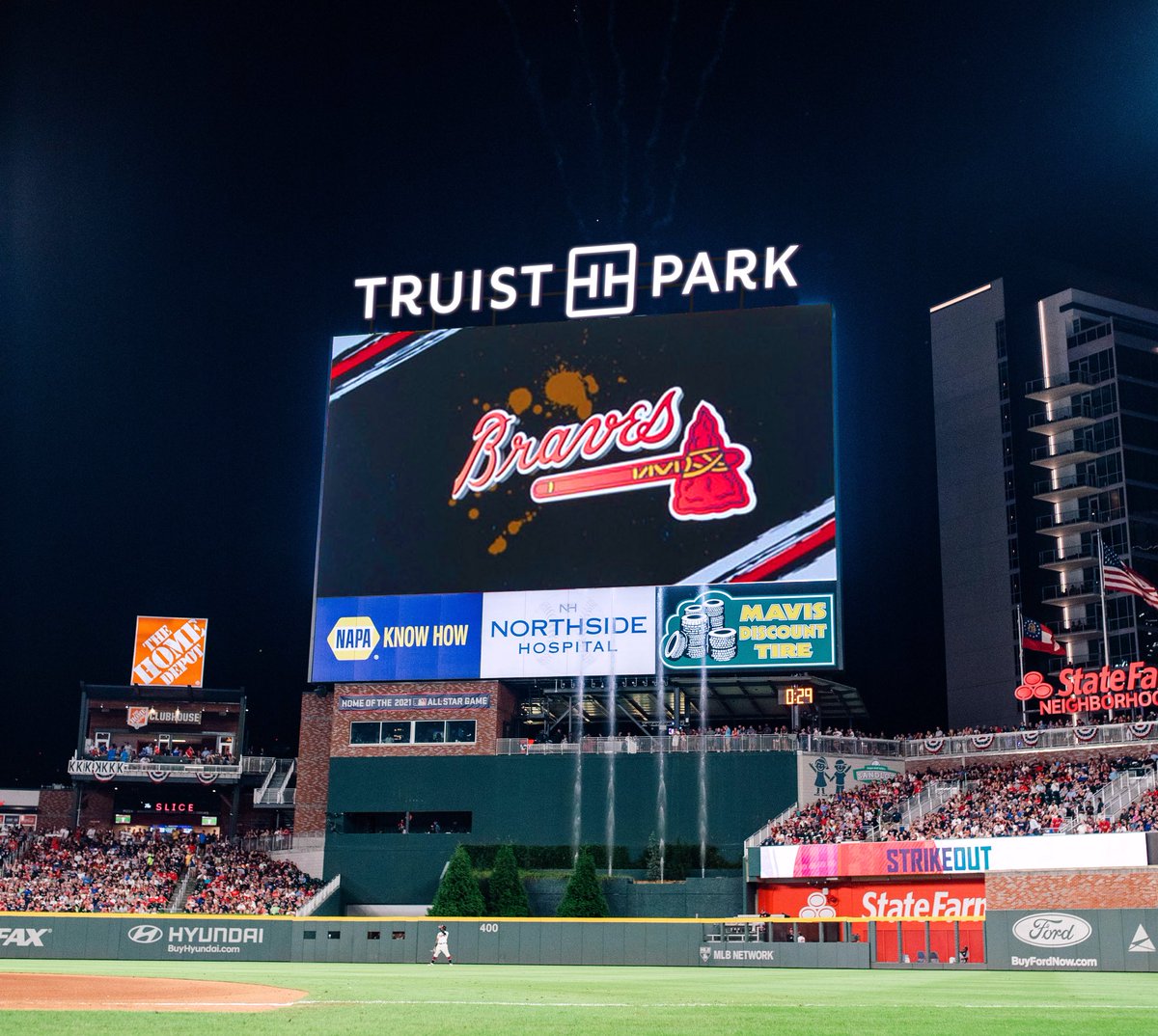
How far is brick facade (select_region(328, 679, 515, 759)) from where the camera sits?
206ft

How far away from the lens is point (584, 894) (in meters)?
55.8

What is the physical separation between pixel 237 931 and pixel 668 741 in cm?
2079

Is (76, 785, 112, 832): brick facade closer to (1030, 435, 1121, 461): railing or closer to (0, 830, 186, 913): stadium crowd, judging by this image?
(0, 830, 186, 913): stadium crowd

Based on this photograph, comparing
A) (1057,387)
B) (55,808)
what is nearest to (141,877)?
(55,808)

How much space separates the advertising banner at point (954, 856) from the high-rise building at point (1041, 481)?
36.8m

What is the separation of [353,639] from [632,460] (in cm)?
1488

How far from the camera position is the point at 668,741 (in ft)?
201

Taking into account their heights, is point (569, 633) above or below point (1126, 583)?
below

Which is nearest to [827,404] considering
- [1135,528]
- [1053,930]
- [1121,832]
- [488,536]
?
[488,536]

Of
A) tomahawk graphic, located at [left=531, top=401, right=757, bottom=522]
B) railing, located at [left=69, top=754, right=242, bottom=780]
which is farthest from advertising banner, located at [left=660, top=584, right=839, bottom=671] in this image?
railing, located at [left=69, top=754, right=242, bottom=780]

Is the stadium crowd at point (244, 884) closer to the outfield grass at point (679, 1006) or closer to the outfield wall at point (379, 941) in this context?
the outfield wall at point (379, 941)

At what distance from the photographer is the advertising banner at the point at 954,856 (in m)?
47.5

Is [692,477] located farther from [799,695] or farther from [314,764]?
[314,764]

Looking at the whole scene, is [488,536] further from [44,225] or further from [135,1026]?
[135,1026]
